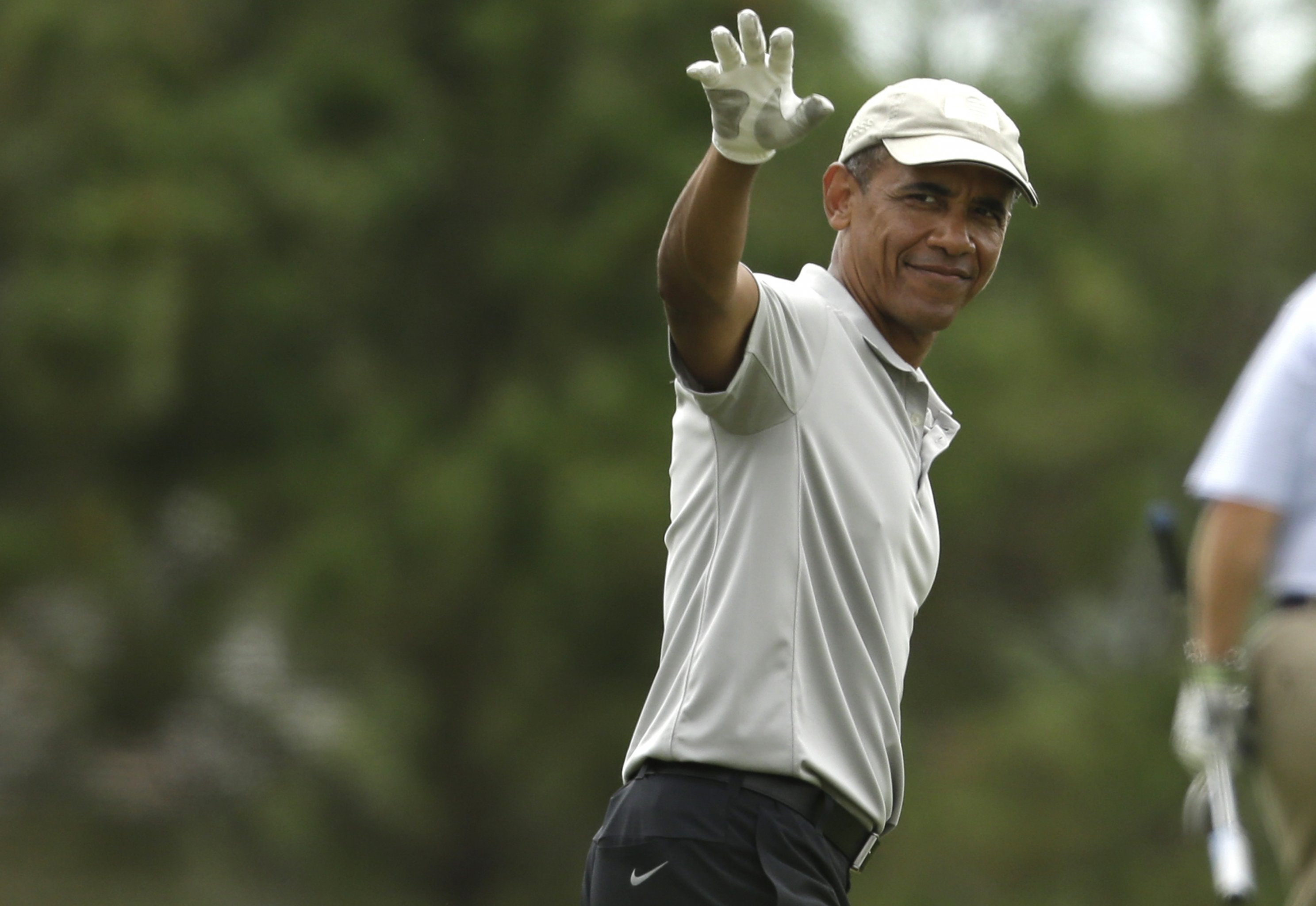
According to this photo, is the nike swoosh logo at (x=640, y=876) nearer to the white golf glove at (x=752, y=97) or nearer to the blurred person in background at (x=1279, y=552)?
the white golf glove at (x=752, y=97)

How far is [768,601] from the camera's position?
2.71 meters

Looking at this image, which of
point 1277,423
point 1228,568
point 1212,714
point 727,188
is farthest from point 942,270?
point 1212,714

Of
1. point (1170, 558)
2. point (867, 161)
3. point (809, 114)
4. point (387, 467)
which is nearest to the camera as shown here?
point (809, 114)

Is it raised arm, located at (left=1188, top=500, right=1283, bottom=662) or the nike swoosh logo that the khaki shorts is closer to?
raised arm, located at (left=1188, top=500, right=1283, bottom=662)

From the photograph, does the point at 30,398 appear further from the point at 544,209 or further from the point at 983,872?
the point at 983,872

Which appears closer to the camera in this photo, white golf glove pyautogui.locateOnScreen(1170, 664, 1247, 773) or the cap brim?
the cap brim

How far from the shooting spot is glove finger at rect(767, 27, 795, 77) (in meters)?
2.48

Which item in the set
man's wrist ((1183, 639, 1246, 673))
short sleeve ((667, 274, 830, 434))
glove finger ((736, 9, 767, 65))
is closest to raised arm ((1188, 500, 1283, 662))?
man's wrist ((1183, 639, 1246, 673))

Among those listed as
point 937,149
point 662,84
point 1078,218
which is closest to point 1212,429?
point 1078,218

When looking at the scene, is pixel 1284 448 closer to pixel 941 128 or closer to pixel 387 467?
pixel 941 128

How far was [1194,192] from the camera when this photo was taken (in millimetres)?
12594

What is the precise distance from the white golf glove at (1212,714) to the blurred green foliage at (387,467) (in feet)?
18.5

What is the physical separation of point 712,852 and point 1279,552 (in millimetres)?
1874

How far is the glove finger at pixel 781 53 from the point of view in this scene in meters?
2.48
